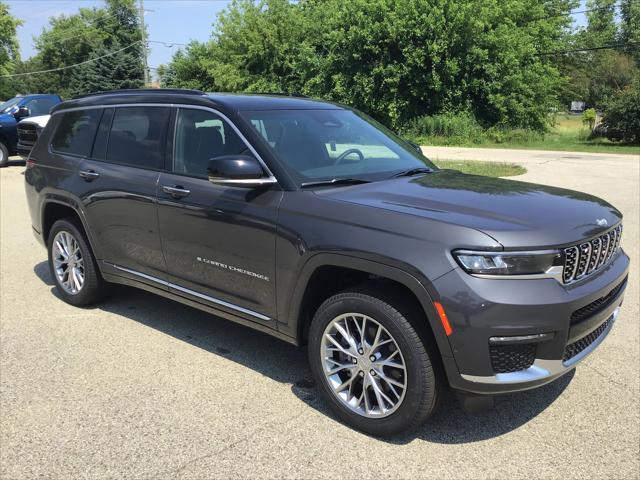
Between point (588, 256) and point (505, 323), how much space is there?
72 cm

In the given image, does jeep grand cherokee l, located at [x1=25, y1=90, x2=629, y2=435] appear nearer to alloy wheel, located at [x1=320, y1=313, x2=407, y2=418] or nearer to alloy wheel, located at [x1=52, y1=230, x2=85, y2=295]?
alloy wheel, located at [x1=320, y1=313, x2=407, y2=418]

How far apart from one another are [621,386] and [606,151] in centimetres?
2266

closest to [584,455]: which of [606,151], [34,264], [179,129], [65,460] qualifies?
[65,460]

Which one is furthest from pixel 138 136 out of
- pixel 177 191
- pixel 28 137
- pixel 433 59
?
pixel 433 59

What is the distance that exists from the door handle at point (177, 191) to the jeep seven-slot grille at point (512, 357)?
7.40ft

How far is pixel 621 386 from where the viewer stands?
3.68 metres

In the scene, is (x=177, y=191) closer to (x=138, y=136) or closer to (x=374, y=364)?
(x=138, y=136)

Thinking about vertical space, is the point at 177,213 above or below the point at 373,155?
below

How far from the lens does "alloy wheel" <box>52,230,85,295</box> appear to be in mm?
5072

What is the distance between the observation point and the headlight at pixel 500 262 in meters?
2.69

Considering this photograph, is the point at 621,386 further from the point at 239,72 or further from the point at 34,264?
the point at 239,72

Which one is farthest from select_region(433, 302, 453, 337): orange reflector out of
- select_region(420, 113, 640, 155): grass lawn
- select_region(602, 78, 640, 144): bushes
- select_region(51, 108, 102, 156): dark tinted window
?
select_region(602, 78, 640, 144): bushes

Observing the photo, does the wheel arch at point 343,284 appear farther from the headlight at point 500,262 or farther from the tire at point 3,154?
the tire at point 3,154

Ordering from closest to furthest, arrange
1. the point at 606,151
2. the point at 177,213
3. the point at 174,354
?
the point at 177,213 < the point at 174,354 < the point at 606,151
